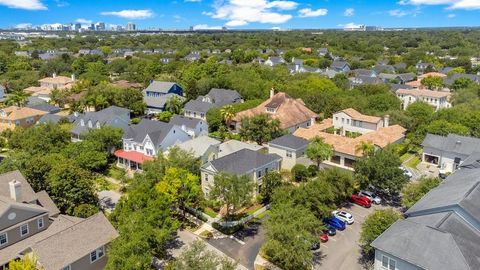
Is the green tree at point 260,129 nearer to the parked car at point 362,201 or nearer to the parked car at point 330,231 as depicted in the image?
the parked car at point 362,201

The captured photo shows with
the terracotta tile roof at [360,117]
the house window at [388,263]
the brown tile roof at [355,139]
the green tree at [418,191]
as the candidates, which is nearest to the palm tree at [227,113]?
the brown tile roof at [355,139]

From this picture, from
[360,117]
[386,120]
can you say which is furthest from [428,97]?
[360,117]

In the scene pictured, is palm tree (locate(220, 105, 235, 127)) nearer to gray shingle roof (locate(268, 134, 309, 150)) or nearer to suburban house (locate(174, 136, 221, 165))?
suburban house (locate(174, 136, 221, 165))

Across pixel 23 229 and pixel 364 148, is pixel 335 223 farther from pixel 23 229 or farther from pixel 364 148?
pixel 23 229

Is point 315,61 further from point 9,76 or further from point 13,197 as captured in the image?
point 13,197

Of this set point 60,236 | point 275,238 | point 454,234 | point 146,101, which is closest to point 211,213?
point 275,238

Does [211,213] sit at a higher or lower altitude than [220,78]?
lower
